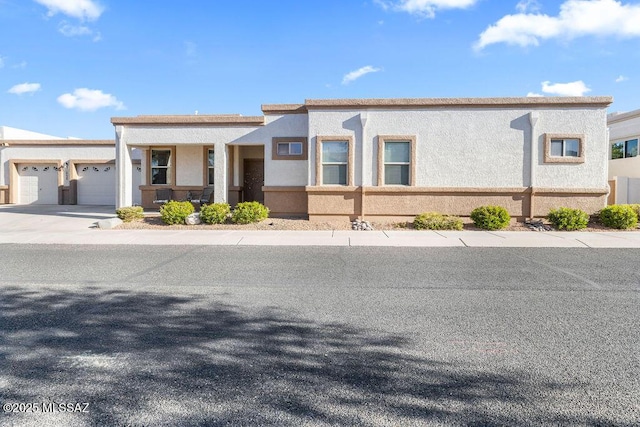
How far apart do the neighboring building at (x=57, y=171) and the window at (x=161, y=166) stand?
600cm

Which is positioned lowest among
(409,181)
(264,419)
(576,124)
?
(264,419)

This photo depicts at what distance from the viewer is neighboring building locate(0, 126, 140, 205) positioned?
24844 mm

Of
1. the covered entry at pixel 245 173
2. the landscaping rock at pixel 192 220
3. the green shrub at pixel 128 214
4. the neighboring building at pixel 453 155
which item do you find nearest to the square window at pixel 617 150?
the neighboring building at pixel 453 155

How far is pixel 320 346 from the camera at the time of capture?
13.7ft

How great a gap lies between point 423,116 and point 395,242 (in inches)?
227

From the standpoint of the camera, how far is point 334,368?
367 cm

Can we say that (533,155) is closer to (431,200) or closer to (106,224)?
(431,200)

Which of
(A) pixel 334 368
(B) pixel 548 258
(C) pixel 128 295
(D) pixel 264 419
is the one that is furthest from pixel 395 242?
(D) pixel 264 419

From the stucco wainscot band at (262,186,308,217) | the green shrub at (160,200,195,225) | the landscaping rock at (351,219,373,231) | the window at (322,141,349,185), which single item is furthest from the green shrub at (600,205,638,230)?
the green shrub at (160,200,195,225)

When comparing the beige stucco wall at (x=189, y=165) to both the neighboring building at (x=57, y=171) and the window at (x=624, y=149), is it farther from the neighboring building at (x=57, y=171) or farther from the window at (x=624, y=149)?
the window at (x=624, y=149)

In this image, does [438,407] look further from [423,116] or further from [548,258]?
[423,116]

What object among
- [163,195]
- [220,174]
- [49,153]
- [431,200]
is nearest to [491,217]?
[431,200]

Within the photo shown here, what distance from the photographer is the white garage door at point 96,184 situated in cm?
2506

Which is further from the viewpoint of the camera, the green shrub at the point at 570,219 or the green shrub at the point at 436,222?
the green shrub at the point at 436,222
